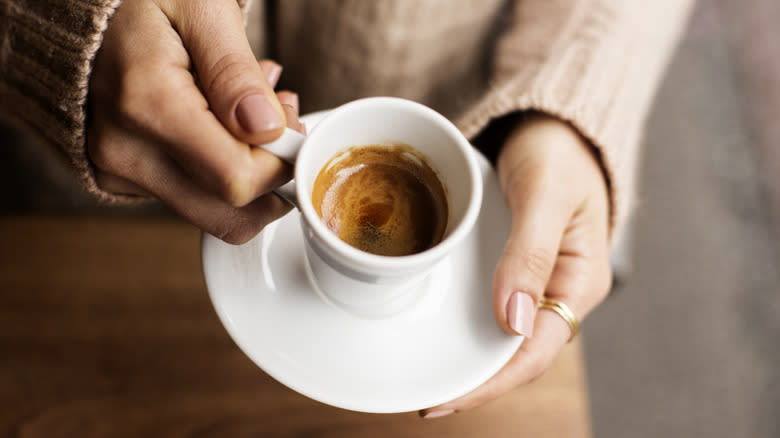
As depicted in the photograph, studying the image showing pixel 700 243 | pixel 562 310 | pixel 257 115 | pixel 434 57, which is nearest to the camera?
pixel 257 115

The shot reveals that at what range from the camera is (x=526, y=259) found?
1.95 ft

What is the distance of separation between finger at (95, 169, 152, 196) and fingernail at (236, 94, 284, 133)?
0.19m

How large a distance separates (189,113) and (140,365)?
505 mm

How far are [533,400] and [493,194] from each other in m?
0.38

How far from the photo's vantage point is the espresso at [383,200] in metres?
0.59

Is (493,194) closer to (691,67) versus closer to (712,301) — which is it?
(712,301)

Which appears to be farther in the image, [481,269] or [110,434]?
[110,434]

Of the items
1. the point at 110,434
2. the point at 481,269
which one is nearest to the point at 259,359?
the point at 481,269

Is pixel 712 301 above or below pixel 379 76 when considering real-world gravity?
below

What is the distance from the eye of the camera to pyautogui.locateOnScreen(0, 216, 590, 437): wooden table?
774 mm

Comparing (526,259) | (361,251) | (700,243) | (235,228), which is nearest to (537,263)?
(526,259)

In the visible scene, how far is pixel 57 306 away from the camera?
0.82 meters

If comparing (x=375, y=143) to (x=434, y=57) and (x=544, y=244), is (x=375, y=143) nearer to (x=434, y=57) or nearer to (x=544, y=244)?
(x=544, y=244)

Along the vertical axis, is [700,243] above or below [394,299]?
below
